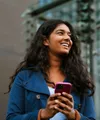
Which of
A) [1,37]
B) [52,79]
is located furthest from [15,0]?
[52,79]

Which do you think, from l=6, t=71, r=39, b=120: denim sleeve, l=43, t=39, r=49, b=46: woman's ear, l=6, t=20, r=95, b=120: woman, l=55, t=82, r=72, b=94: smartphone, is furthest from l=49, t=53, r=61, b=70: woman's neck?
l=55, t=82, r=72, b=94: smartphone

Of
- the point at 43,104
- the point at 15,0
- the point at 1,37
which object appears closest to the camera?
the point at 43,104

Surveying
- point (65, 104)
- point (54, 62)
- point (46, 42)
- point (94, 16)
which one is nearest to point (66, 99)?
point (65, 104)

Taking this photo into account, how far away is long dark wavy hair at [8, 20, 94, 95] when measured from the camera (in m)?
2.88

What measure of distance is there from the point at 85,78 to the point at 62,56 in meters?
0.25

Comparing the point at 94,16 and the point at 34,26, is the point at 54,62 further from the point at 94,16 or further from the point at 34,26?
the point at 94,16

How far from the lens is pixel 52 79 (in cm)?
285

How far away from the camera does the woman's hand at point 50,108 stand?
8.08 ft

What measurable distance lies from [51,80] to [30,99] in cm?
24

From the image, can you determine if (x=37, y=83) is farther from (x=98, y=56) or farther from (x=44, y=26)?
(x=98, y=56)

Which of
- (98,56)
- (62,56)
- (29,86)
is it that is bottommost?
(98,56)

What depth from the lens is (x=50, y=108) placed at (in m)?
2.47

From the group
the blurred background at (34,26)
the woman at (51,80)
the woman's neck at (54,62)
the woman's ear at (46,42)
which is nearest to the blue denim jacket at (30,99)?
the woman at (51,80)

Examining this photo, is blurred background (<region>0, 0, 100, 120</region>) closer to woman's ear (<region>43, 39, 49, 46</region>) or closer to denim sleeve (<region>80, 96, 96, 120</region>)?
woman's ear (<region>43, 39, 49, 46</region>)
